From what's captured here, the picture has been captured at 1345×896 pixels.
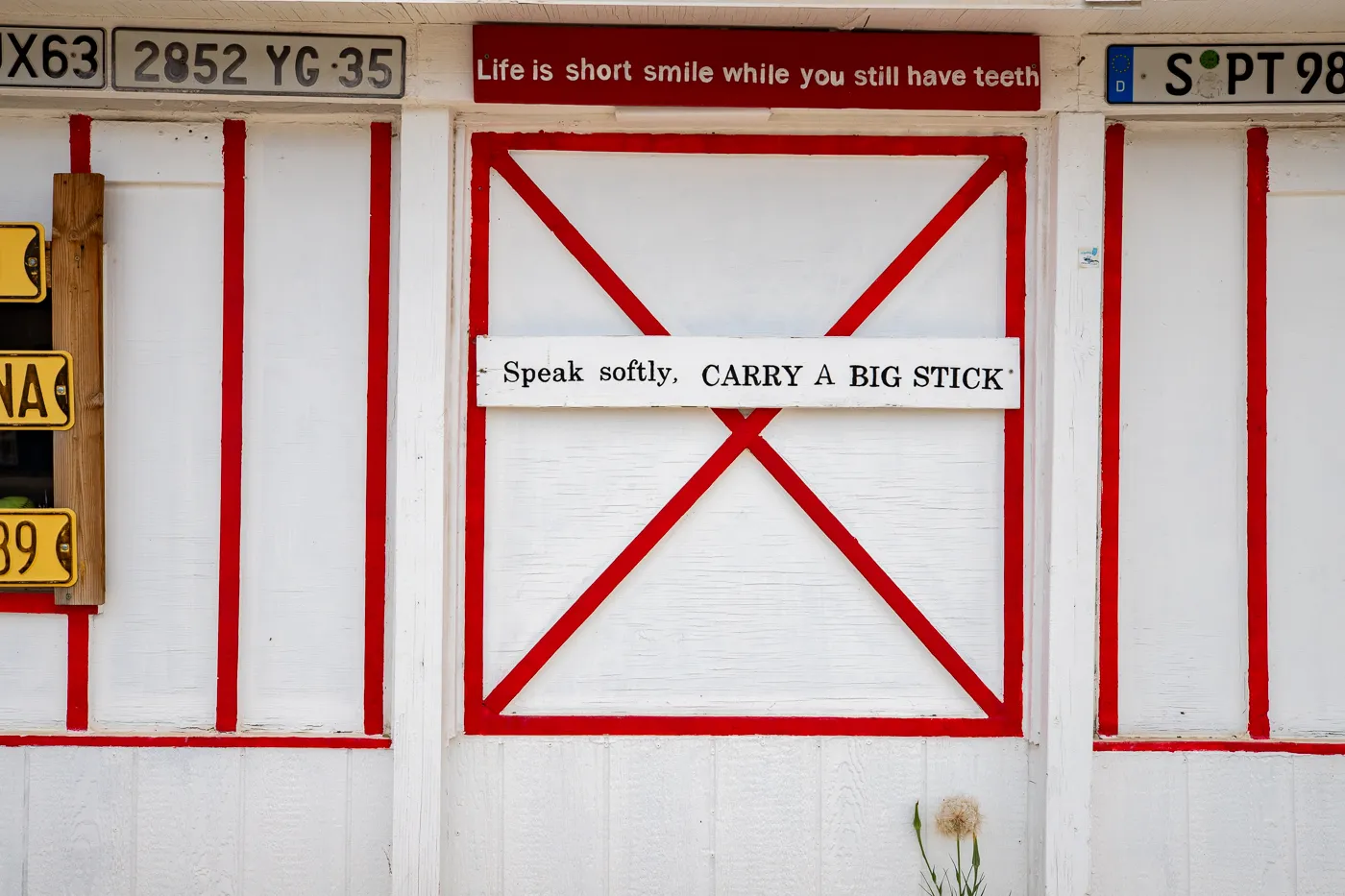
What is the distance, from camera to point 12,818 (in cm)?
395

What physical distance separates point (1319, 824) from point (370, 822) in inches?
136

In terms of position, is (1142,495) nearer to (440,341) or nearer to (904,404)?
(904,404)

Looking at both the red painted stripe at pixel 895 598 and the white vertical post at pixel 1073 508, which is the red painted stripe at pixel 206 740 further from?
the white vertical post at pixel 1073 508

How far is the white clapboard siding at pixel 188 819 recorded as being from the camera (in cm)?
395

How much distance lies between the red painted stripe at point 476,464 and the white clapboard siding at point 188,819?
42 cm

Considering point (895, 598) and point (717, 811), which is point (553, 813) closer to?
point (717, 811)

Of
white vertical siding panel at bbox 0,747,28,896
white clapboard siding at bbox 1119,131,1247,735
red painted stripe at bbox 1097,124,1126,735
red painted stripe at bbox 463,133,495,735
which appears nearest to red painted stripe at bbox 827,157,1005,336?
red painted stripe at bbox 1097,124,1126,735

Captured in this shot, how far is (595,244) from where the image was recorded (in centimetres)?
403

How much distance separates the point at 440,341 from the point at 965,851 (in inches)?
105

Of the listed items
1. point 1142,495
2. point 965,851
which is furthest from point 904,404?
point 965,851

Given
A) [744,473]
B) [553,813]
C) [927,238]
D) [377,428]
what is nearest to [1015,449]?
[927,238]

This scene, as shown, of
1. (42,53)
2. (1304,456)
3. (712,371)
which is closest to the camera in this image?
(42,53)

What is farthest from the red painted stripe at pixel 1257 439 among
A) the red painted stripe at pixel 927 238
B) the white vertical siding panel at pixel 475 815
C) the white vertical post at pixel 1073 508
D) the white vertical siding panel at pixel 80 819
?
the white vertical siding panel at pixel 80 819

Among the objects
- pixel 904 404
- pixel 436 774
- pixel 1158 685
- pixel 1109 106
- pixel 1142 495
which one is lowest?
pixel 436 774
